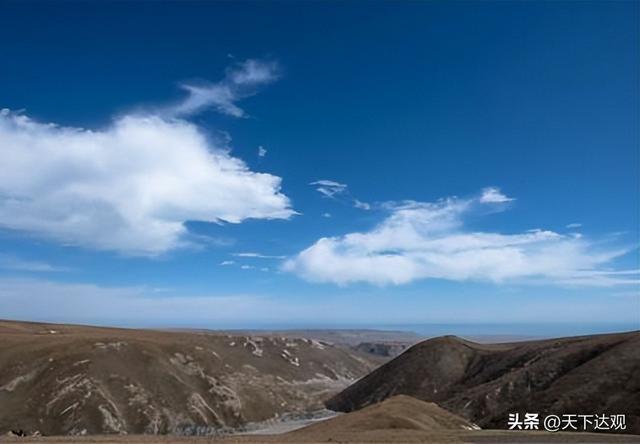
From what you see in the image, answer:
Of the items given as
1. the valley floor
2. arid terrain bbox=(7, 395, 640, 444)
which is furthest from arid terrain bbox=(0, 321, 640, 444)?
the valley floor

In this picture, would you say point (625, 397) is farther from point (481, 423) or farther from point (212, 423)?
point (212, 423)

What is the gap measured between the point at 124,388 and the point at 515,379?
7447 centimetres

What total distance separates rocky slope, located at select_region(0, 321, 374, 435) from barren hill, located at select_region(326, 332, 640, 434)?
26.3m

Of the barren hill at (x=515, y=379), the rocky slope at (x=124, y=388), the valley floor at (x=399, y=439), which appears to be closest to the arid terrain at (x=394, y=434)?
the valley floor at (x=399, y=439)

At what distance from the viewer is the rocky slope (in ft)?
327

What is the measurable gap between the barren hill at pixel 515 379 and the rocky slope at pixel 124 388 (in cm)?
2625

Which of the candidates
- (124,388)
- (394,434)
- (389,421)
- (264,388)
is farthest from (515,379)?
(394,434)

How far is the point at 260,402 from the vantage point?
439ft

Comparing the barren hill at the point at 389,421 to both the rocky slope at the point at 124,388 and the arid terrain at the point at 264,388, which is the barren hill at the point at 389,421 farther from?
the rocky slope at the point at 124,388

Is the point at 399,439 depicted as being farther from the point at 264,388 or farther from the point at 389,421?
the point at 264,388

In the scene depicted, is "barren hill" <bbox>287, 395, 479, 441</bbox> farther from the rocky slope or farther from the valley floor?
the rocky slope

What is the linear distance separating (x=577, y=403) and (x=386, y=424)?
49.4 metres

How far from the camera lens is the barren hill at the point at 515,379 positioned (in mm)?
91312

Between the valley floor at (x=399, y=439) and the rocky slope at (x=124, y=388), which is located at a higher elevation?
the valley floor at (x=399, y=439)
